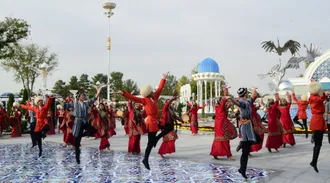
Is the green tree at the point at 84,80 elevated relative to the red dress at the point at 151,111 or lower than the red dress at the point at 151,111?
elevated

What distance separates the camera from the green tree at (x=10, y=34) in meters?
22.2

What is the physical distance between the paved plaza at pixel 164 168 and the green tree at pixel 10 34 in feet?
45.2

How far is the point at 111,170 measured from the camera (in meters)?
7.50

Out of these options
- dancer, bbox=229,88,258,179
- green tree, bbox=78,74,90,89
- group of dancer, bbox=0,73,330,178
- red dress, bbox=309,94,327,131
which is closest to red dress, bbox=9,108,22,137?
group of dancer, bbox=0,73,330,178

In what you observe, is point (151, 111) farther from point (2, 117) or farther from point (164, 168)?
point (2, 117)

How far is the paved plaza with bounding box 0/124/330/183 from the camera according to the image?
21.1 ft

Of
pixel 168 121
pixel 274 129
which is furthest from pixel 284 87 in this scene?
pixel 168 121

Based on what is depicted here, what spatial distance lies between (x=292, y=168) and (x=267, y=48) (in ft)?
72.6

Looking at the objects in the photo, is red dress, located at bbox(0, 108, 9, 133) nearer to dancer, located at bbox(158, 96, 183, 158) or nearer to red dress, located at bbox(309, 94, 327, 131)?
dancer, located at bbox(158, 96, 183, 158)

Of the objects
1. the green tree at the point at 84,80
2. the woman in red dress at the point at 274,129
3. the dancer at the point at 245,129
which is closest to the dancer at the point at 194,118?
the woman in red dress at the point at 274,129

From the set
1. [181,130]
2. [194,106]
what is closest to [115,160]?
[194,106]

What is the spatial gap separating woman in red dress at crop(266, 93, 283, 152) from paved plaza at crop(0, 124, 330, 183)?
0.24m

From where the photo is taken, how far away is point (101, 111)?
444 inches

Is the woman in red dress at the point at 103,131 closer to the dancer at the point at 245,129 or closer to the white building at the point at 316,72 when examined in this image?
the dancer at the point at 245,129
